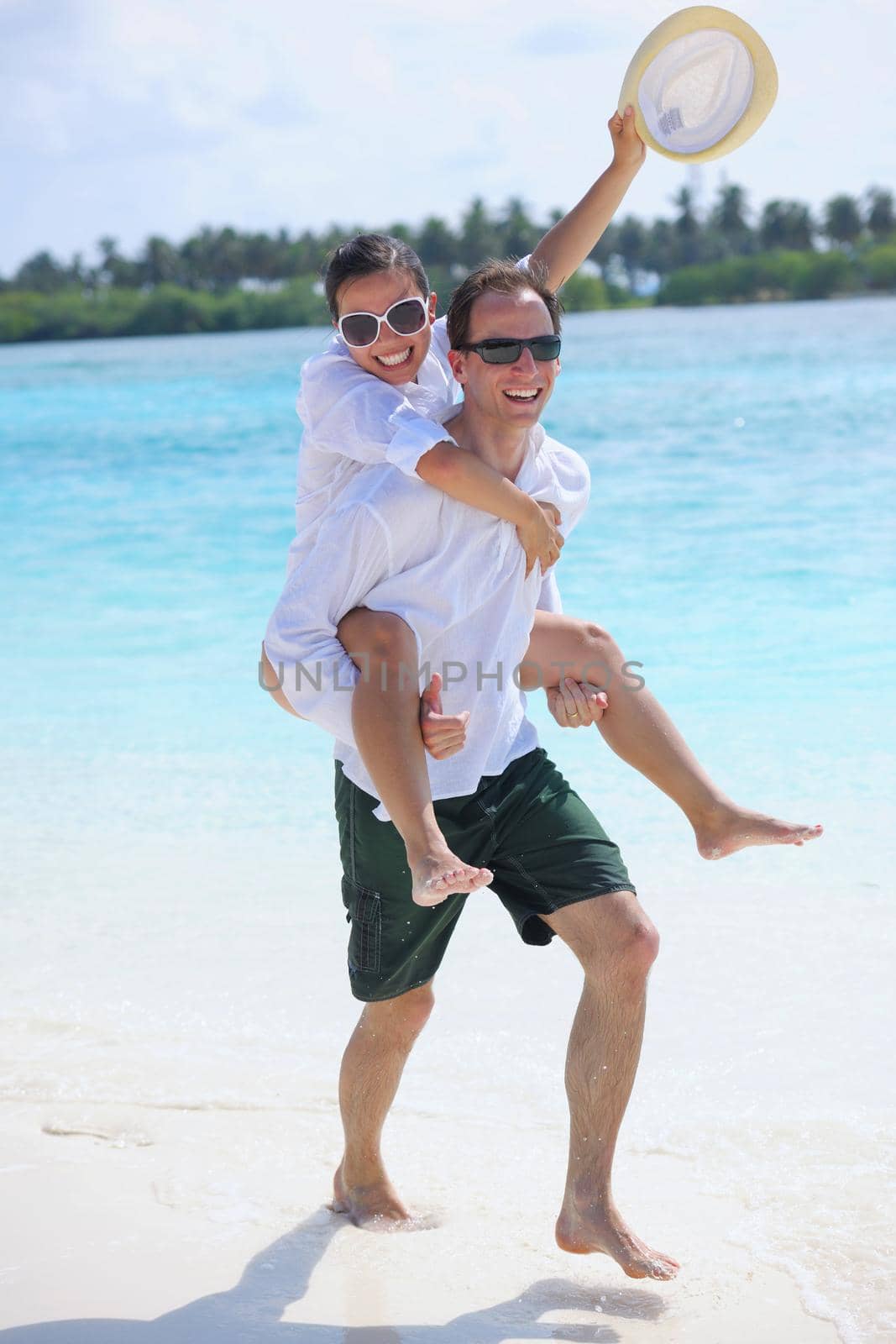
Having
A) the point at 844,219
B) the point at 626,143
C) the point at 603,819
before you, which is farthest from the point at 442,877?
the point at 844,219

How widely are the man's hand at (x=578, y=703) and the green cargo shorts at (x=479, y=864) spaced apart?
18cm

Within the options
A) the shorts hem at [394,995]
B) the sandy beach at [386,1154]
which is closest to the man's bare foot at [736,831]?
the shorts hem at [394,995]

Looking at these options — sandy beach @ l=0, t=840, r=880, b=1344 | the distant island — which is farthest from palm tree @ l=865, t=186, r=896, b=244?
sandy beach @ l=0, t=840, r=880, b=1344

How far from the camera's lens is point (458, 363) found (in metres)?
3.00

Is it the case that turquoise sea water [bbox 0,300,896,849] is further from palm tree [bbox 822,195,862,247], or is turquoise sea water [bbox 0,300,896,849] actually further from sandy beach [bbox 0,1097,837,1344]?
palm tree [bbox 822,195,862,247]

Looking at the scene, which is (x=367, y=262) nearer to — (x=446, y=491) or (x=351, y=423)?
(x=351, y=423)

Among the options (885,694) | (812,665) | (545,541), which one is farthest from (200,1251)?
(812,665)

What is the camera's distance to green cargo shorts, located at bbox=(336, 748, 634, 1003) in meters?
2.90

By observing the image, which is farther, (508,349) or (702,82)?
(702,82)

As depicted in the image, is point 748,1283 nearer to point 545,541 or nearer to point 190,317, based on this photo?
point 545,541

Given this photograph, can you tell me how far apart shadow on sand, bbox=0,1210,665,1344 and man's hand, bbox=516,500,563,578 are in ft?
4.60

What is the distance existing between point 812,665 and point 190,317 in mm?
84220

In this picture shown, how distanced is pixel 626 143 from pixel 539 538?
1.09m

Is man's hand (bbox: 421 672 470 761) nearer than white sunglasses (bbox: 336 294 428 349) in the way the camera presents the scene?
Yes
